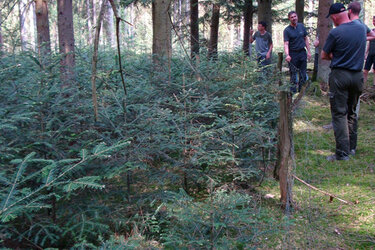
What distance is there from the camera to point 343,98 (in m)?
5.71

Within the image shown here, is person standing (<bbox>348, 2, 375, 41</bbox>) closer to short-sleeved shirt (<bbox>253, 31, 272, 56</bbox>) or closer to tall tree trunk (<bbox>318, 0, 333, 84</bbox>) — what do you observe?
short-sleeved shirt (<bbox>253, 31, 272, 56</bbox>)

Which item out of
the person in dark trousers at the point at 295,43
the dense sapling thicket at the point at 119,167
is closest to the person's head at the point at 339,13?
the dense sapling thicket at the point at 119,167

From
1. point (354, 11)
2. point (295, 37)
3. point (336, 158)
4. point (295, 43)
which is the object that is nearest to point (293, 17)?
point (295, 37)

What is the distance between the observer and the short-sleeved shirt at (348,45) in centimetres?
548

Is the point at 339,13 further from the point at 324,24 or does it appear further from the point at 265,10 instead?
the point at 265,10

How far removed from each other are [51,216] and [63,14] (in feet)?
17.5

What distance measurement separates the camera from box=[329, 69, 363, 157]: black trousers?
18.5 feet

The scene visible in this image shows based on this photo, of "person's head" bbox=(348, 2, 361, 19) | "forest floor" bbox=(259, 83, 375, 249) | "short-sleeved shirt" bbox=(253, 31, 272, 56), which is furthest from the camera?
"short-sleeved shirt" bbox=(253, 31, 272, 56)

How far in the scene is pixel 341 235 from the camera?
3.81 metres

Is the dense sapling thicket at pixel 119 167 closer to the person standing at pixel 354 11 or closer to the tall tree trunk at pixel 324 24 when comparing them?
the person standing at pixel 354 11

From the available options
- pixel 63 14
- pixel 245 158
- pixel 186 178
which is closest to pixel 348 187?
pixel 245 158

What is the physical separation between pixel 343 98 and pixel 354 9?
1427 mm

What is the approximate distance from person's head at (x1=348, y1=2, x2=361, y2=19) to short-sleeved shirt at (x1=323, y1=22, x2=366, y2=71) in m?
0.25

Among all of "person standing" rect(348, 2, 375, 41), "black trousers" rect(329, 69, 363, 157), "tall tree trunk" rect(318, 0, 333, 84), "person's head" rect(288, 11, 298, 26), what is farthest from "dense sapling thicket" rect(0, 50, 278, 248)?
"tall tree trunk" rect(318, 0, 333, 84)
